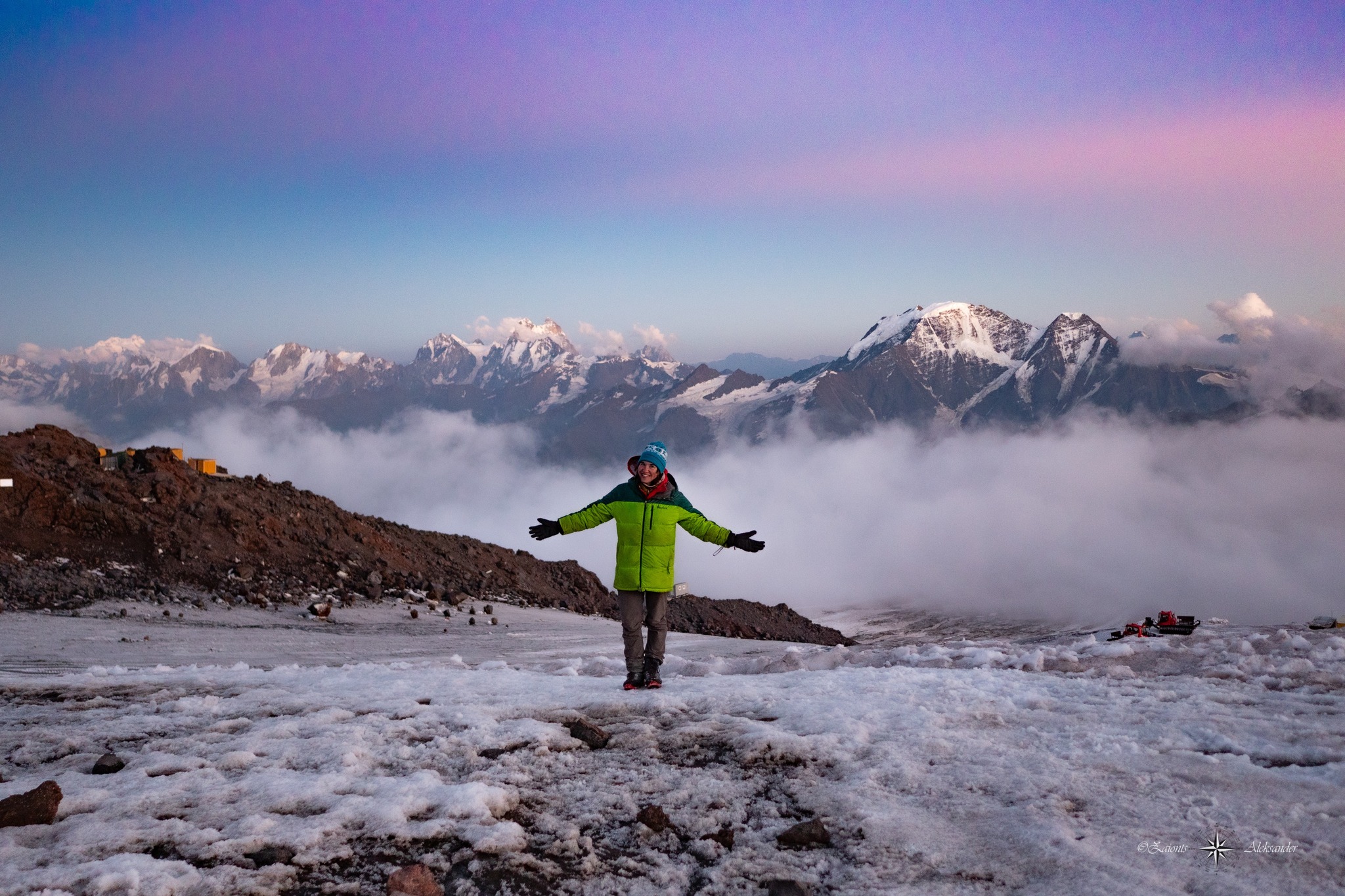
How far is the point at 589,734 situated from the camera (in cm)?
707

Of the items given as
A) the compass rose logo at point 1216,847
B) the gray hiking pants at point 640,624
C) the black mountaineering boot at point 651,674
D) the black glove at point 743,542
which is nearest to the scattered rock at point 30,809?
the gray hiking pants at point 640,624

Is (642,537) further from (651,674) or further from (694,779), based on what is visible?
(694,779)

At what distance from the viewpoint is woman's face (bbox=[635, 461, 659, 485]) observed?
9.66 metres

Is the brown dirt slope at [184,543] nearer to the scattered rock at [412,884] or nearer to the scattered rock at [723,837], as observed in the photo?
the scattered rock at [412,884]

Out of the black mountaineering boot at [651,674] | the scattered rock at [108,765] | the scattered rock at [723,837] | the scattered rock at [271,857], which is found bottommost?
the scattered rock at [271,857]

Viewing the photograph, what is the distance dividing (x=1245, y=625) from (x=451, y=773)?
16740 mm

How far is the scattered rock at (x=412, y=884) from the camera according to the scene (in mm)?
4316

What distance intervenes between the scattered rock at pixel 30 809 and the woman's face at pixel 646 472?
6.05 m

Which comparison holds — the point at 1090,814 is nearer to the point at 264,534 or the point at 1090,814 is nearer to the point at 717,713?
the point at 717,713

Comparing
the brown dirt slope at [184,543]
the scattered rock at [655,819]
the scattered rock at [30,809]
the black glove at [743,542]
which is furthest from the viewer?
the brown dirt slope at [184,543]

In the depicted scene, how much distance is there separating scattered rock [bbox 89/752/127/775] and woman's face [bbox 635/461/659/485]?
18.2 ft

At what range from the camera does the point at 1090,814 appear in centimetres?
526

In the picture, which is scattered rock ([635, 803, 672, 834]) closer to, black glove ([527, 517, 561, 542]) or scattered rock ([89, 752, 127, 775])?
scattered rock ([89, 752, 127, 775])

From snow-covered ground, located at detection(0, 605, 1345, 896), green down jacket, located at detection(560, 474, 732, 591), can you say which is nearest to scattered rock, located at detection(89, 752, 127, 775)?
snow-covered ground, located at detection(0, 605, 1345, 896)
